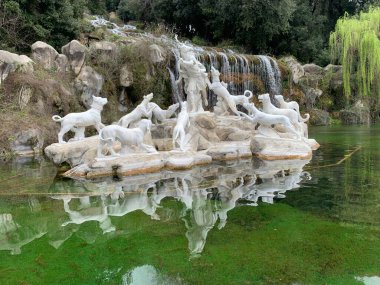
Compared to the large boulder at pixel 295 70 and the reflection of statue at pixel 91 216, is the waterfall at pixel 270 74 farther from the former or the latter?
Answer: the reflection of statue at pixel 91 216

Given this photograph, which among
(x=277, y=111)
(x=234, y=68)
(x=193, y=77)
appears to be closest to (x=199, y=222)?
(x=193, y=77)

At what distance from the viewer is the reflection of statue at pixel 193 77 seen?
38.3 feet

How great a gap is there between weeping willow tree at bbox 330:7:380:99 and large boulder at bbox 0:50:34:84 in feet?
59.9

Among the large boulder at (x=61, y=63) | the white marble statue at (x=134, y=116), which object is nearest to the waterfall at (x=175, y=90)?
the large boulder at (x=61, y=63)

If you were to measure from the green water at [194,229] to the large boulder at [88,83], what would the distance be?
8414mm

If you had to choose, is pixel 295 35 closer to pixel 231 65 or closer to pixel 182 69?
pixel 231 65

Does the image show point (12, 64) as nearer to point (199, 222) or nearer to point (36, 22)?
point (36, 22)

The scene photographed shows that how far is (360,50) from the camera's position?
2370 centimetres

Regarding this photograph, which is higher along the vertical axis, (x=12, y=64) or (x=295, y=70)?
(x=12, y=64)

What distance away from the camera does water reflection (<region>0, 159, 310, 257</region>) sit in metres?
5.24

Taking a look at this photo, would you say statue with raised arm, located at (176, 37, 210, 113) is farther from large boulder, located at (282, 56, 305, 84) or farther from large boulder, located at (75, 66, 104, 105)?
large boulder, located at (282, 56, 305, 84)

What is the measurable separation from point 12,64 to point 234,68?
11611 mm

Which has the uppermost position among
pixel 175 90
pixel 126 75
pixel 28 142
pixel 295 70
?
pixel 295 70

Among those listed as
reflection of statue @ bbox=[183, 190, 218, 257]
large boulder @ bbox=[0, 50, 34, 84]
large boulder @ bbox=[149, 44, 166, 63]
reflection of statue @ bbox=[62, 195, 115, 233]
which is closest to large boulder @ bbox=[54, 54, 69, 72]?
large boulder @ bbox=[0, 50, 34, 84]
